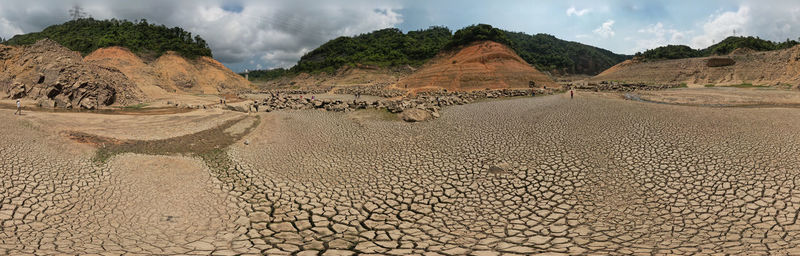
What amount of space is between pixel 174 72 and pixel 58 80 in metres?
32.5

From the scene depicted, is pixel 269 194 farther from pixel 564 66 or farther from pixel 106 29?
pixel 564 66

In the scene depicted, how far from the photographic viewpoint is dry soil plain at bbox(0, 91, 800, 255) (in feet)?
16.4

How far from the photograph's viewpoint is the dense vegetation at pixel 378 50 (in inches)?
2370

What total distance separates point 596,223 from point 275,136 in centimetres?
1014

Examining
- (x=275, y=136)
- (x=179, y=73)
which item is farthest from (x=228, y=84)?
(x=275, y=136)

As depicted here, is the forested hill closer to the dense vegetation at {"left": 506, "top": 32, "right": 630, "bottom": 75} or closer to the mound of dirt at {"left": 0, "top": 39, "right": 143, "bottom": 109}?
the dense vegetation at {"left": 506, "top": 32, "right": 630, "bottom": 75}

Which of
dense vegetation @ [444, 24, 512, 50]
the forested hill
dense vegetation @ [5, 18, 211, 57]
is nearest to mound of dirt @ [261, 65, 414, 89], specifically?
the forested hill

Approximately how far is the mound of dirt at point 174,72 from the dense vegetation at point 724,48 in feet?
274

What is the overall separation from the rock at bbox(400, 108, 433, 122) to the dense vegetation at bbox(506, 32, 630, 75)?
5909 cm

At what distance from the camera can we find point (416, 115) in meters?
Answer: 13.9

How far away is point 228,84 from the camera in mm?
51469

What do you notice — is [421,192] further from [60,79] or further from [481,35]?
[481,35]

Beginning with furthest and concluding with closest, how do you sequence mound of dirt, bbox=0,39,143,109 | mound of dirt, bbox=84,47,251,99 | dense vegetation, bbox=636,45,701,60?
dense vegetation, bbox=636,45,701,60
mound of dirt, bbox=84,47,251,99
mound of dirt, bbox=0,39,143,109

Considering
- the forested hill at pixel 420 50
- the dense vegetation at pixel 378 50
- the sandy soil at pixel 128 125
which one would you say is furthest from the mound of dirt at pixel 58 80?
the dense vegetation at pixel 378 50
